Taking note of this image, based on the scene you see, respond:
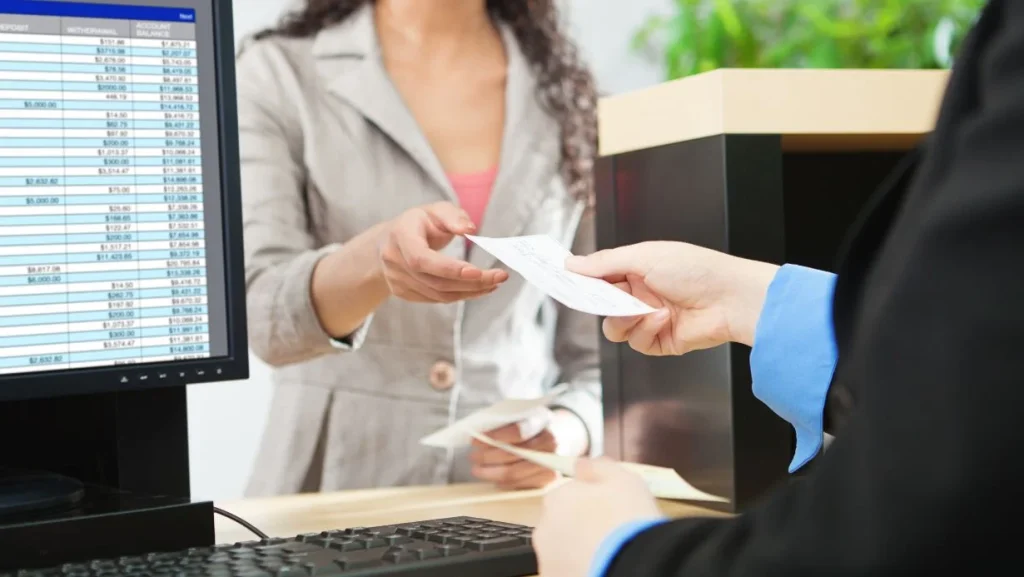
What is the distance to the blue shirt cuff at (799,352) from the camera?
0.79 m

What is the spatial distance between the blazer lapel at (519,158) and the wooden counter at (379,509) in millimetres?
665

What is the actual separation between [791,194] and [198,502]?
2.54ft

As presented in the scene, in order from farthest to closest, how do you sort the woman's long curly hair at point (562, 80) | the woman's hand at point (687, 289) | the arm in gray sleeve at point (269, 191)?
the woman's long curly hair at point (562, 80)
the arm in gray sleeve at point (269, 191)
the woman's hand at point (687, 289)

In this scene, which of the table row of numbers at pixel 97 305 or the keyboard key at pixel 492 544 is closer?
the keyboard key at pixel 492 544

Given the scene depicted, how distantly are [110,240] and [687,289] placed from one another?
1.48ft

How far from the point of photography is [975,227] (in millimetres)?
321

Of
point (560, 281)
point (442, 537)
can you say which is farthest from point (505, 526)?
point (560, 281)

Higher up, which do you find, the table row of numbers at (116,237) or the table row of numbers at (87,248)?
the table row of numbers at (116,237)

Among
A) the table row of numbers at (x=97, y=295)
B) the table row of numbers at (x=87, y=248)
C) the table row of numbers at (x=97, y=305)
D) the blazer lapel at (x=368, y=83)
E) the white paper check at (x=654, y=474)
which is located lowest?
the white paper check at (x=654, y=474)

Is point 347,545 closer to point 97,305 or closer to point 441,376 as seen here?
point 97,305

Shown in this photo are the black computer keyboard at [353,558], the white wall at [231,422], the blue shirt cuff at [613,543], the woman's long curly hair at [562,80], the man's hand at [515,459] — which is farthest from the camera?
the woman's long curly hair at [562,80]

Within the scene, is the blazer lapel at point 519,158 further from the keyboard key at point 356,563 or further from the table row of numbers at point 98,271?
the keyboard key at point 356,563

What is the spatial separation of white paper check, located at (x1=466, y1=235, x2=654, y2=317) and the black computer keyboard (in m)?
0.16

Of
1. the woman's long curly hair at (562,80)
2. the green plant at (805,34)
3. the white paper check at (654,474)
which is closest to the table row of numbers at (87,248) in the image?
the white paper check at (654,474)
